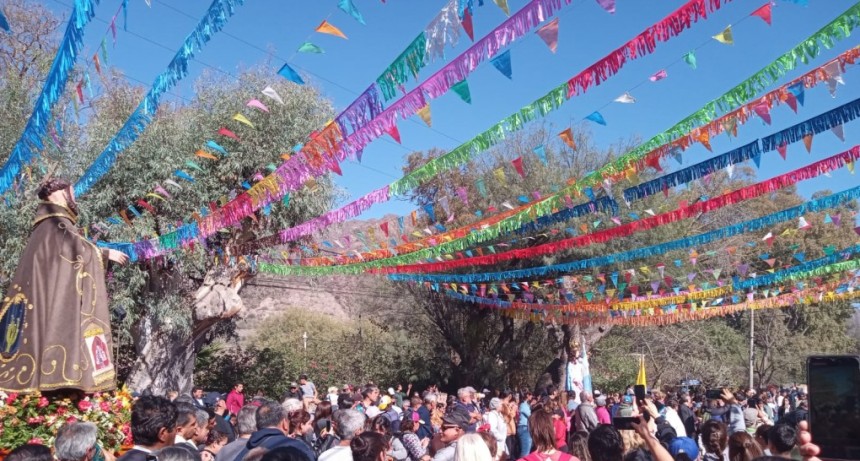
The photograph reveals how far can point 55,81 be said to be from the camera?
5.56m

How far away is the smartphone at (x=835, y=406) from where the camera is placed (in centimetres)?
680

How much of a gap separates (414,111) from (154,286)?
41.5 ft

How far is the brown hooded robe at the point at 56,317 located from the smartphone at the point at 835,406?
6539 millimetres

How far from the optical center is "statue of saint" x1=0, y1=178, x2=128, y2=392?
5.45 m

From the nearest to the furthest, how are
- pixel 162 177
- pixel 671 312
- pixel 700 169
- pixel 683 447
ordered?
pixel 683 447 < pixel 700 169 < pixel 162 177 < pixel 671 312

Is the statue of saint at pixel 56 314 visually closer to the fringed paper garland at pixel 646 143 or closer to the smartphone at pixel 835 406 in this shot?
the fringed paper garland at pixel 646 143

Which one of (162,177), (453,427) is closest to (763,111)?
(453,427)

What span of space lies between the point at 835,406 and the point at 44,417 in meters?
7.09

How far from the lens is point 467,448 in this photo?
4500 millimetres

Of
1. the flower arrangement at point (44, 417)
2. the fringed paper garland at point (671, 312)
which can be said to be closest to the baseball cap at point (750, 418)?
the fringed paper garland at point (671, 312)

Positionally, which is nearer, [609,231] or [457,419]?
[457,419]

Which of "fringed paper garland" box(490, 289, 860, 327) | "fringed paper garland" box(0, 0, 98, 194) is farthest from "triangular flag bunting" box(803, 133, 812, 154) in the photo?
"fringed paper garland" box(490, 289, 860, 327)

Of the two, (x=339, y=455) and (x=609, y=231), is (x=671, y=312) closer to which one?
(x=609, y=231)

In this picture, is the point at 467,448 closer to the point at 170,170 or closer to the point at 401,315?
the point at 170,170
